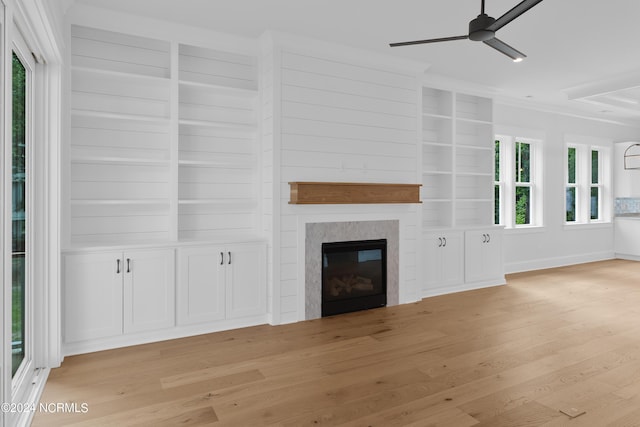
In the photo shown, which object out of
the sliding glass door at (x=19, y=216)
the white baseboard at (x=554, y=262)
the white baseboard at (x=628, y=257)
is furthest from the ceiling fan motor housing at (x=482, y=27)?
the white baseboard at (x=628, y=257)

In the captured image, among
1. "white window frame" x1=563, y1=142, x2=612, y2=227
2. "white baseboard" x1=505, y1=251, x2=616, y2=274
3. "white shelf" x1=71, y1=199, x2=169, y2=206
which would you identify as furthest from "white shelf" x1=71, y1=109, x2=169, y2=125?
"white window frame" x1=563, y1=142, x2=612, y2=227

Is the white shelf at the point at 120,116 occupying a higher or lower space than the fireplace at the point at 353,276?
higher

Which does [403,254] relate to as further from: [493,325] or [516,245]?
[516,245]

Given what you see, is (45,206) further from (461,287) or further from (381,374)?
(461,287)

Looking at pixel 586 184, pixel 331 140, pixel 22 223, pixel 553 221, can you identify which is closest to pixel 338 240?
pixel 331 140

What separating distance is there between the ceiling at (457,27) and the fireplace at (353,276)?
212cm

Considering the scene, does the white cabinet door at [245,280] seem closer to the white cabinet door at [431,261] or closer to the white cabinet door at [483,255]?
the white cabinet door at [431,261]

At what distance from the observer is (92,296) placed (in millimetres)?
3414

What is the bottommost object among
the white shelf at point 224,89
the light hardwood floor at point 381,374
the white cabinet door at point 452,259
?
the light hardwood floor at point 381,374

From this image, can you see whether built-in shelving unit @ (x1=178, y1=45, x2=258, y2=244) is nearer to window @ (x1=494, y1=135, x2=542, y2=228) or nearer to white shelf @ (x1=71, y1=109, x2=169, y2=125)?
white shelf @ (x1=71, y1=109, x2=169, y2=125)

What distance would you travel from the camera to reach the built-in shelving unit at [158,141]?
3.75m

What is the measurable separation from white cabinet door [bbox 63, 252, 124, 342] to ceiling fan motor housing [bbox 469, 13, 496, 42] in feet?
10.3

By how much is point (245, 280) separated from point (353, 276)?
1.20 meters

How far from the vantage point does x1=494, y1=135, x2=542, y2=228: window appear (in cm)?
680
